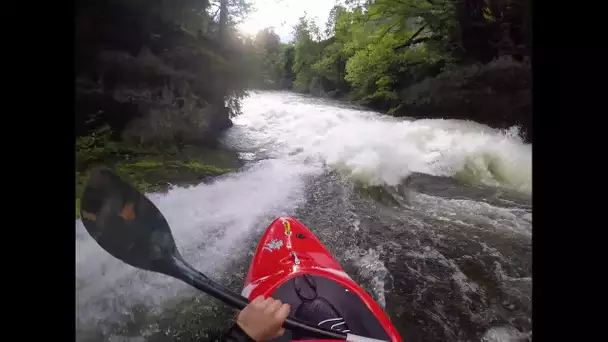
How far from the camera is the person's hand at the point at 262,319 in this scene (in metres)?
0.82

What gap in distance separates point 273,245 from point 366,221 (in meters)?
0.25

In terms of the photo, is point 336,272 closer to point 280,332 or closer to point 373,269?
point 373,269

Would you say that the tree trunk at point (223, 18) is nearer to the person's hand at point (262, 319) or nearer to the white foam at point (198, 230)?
the white foam at point (198, 230)

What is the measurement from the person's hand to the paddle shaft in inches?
0.6

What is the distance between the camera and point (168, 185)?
2.96 feet

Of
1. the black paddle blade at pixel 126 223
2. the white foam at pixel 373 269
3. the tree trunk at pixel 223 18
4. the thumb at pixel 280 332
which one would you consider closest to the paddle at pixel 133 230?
the black paddle blade at pixel 126 223

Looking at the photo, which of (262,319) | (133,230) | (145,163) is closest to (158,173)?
(145,163)

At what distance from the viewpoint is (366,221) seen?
934 millimetres

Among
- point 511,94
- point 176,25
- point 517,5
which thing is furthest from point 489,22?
point 176,25

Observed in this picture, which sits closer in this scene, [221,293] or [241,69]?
[221,293]

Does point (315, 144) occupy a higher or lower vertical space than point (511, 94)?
lower

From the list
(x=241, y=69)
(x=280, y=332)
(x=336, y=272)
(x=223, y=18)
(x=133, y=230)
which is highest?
(x=223, y=18)
